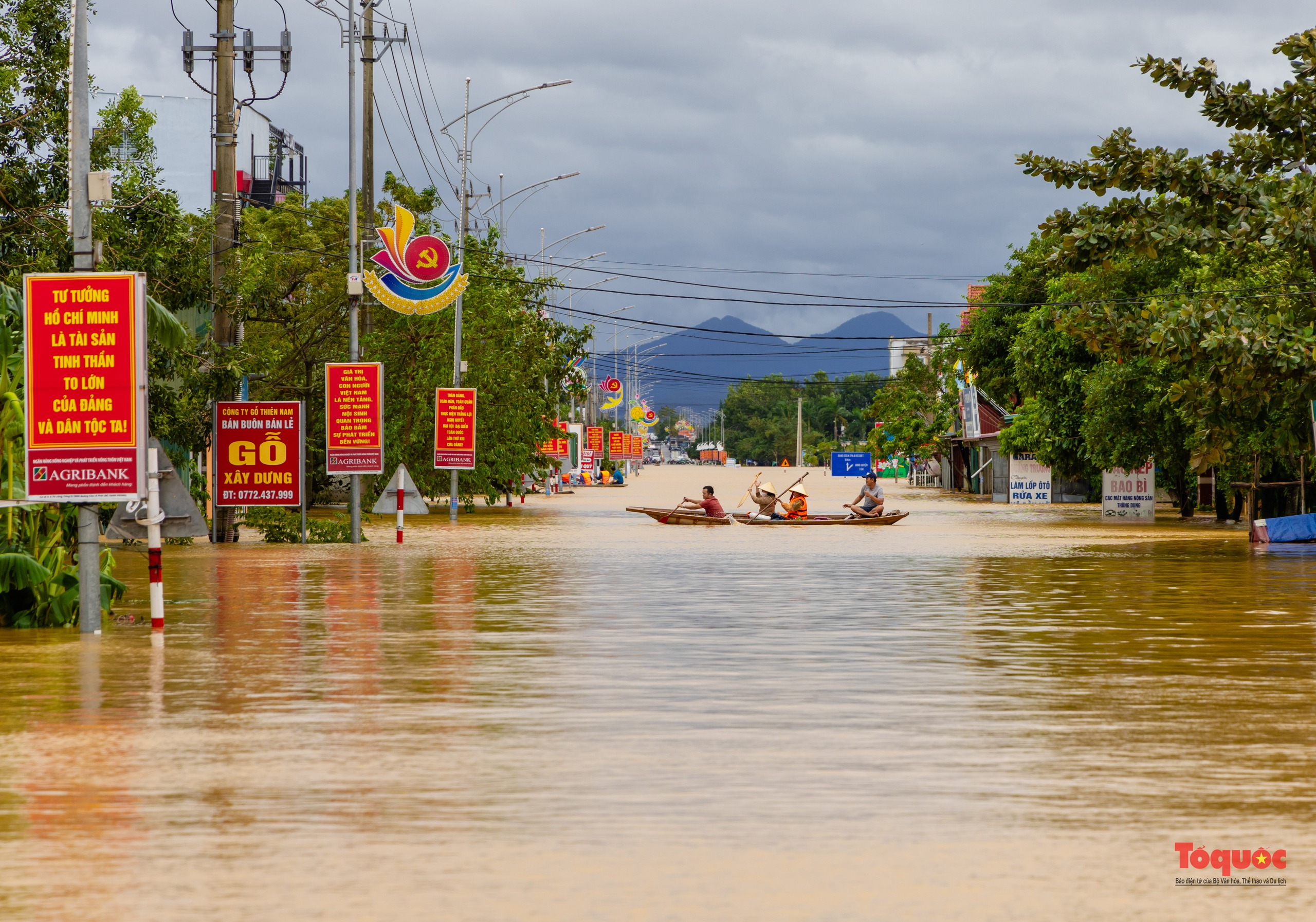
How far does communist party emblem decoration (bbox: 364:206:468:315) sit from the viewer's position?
36500mm

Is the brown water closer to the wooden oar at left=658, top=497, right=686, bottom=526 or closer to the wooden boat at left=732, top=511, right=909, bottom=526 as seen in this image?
the wooden boat at left=732, top=511, right=909, bottom=526

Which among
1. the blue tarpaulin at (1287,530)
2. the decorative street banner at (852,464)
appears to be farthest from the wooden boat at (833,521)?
the decorative street banner at (852,464)

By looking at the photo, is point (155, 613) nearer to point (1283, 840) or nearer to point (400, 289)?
point (1283, 840)

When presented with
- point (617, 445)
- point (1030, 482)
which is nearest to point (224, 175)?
point (1030, 482)

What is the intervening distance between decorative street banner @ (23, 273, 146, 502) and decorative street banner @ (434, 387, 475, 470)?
95.7 ft

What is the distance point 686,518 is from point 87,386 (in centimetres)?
2787

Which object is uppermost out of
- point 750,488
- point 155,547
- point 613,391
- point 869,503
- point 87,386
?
point 613,391

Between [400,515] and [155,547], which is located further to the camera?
[400,515]

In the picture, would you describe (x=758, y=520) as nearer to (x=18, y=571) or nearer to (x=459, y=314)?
(x=459, y=314)

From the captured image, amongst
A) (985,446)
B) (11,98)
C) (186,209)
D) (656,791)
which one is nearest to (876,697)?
(656,791)

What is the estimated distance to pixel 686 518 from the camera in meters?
42.8
